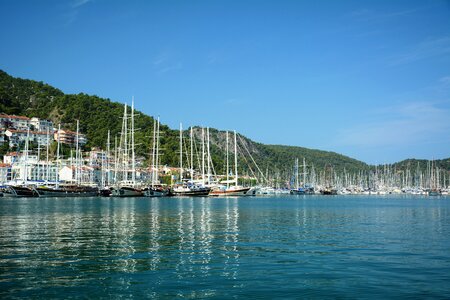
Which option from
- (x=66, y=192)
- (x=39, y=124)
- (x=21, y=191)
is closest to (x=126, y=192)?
(x=66, y=192)

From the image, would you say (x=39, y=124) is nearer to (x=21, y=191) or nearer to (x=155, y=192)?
(x=21, y=191)

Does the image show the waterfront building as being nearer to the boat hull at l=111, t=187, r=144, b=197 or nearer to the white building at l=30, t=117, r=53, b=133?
the white building at l=30, t=117, r=53, b=133

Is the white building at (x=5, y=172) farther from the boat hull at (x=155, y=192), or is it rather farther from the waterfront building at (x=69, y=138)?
the boat hull at (x=155, y=192)

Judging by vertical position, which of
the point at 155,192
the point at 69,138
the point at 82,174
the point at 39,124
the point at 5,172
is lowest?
the point at 155,192

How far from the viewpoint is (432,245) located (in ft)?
Result: 73.3

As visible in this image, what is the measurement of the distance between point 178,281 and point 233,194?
9548 cm

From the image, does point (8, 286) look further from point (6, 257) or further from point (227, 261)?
point (227, 261)

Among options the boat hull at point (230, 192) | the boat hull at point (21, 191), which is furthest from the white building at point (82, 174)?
the boat hull at point (230, 192)

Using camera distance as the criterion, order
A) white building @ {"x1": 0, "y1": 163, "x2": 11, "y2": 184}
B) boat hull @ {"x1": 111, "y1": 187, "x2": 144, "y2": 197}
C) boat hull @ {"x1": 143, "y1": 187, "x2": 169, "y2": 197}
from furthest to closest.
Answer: white building @ {"x1": 0, "y1": 163, "x2": 11, "y2": 184} → boat hull @ {"x1": 143, "y1": 187, "x2": 169, "y2": 197} → boat hull @ {"x1": 111, "y1": 187, "x2": 144, "y2": 197}

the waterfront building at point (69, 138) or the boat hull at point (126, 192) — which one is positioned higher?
the waterfront building at point (69, 138)

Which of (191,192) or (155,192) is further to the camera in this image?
(191,192)

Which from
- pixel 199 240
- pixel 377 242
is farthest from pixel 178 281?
pixel 377 242

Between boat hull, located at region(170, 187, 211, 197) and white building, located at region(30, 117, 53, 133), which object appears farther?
white building, located at region(30, 117, 53, 133)

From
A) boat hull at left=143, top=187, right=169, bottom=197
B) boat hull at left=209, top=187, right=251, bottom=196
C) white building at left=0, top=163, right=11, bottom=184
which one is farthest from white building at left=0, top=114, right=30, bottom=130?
boat hull at left=209, top=187, right=251, bottom=196
